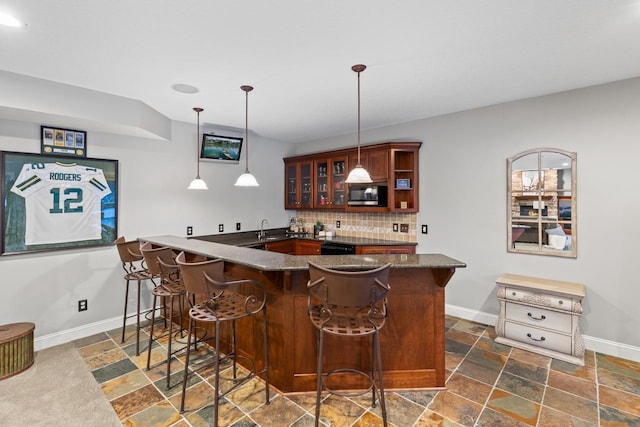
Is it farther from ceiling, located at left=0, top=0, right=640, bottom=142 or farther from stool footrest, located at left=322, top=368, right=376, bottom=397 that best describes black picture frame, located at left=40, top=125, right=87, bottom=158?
stool footrest, located at left=322, top=368, right=376, bottom=397

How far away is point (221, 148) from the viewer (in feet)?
14.8

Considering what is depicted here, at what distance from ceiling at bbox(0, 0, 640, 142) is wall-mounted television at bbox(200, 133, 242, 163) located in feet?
3.05

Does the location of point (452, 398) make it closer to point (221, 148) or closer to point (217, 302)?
point (217, 302)

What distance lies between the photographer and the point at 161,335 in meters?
3.34

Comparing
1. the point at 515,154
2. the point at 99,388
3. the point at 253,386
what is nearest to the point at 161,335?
the point at 99,388

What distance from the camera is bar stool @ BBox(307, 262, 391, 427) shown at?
5.83ft

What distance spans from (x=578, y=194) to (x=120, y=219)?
5029 mm

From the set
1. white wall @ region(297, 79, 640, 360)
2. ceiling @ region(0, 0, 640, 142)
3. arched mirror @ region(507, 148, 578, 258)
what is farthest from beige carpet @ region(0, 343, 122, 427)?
arched mirror @ region(507, 148, 578, 258)

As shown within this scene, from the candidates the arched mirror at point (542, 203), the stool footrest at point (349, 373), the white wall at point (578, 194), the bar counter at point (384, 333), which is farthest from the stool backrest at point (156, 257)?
the arched mirror at point (542, 203)

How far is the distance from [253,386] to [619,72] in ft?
13.6

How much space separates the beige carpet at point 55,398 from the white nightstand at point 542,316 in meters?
3.48

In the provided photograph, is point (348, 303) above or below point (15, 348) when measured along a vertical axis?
above

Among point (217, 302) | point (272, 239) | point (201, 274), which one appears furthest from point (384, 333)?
point (272, 239)

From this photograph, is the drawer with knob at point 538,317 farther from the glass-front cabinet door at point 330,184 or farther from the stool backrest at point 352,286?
the glass-front cabinet door at point 330,184
